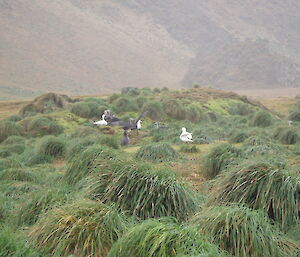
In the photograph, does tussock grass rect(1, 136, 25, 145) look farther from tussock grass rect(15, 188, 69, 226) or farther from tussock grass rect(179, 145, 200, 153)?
tussock grass rect(15, 188, 69, 226)

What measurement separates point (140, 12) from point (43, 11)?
33.6 meters

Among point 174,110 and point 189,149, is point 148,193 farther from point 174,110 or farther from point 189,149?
point 174,110

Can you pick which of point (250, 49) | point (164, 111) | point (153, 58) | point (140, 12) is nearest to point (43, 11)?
point (153, 58)

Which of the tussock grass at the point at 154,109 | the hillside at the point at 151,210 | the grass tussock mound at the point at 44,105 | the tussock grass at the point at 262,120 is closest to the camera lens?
the hillside at the point at 151,210

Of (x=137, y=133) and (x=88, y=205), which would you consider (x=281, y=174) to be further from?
(x=137, y=133)

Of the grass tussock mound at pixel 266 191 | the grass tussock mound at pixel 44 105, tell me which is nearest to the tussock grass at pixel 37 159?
the grass tussock mound at pixel 266 191

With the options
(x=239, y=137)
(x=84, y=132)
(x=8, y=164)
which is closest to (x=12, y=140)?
(x=84, y=132)

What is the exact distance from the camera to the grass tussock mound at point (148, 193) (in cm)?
535

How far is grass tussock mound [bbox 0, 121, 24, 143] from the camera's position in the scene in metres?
18.3

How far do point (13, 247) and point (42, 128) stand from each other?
15.7 m

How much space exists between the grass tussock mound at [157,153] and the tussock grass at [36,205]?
4.64 metres

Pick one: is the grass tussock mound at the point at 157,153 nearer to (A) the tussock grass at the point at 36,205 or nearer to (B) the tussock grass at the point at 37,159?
(B) the tussock grass at the point at 37,159

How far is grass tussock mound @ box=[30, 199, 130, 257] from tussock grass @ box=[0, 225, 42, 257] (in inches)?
7.5

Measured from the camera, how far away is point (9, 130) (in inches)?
734
